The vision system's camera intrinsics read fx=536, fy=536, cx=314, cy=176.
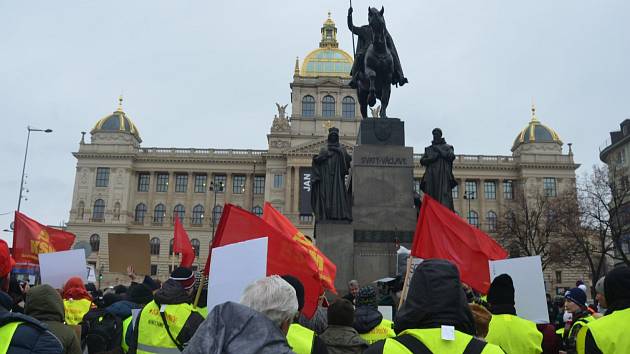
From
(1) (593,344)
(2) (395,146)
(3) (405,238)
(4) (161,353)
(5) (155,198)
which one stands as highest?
(5) (155,198)

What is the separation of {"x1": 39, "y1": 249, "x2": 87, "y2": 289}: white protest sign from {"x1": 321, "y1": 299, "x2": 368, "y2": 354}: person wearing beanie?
16.2ft

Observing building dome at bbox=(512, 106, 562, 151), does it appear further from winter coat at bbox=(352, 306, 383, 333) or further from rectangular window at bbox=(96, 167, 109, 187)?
winter coat at bbox=(352, 306, 383, 333)

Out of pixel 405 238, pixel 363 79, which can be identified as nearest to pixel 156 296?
pixel 405 238

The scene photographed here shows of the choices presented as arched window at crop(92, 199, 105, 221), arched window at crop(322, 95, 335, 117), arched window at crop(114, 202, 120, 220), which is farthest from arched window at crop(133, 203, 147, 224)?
arched window at crop(322, 95, 335, 117)

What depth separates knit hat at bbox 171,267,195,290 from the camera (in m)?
5.43

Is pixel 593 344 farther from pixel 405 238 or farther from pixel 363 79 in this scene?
pixel 363 79

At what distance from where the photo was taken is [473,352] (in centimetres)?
261

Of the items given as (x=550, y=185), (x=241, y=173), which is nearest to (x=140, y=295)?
(x=241, y=173)

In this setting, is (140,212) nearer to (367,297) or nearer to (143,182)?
(143,182)

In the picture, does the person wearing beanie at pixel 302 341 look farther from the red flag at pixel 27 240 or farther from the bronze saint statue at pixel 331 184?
the bronze saint statue at pixel 331 184

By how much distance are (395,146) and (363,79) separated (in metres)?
2.27

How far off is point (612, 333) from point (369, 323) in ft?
8.57

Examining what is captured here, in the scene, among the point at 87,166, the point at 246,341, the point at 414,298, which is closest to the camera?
the point at 246,341

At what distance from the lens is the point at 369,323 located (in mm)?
5551
